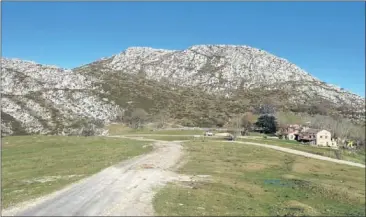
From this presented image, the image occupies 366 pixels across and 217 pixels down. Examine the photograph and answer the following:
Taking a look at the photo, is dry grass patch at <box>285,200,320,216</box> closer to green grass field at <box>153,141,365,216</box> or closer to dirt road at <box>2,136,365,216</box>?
green grass field at <box>153,141,365,216</box>

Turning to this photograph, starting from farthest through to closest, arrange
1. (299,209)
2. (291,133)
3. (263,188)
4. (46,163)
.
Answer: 1. (291,133)
2. (46,163)
3. (263,188)
4. (299,209)

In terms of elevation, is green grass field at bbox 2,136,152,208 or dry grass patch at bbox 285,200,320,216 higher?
green grass field at bbox 2,136,152,208

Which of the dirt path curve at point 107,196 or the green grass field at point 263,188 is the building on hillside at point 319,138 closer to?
the green grass field at point 263,188

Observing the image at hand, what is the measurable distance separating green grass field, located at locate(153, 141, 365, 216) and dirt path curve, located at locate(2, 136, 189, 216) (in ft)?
6.96

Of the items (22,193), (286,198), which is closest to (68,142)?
(22,193)

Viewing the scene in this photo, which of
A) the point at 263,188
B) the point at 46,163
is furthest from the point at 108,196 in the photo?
the point at 46,163

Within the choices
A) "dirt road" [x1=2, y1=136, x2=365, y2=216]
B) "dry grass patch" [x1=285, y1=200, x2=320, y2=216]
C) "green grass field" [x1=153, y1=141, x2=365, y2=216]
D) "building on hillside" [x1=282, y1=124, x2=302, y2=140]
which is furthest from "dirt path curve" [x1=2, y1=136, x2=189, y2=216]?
"building on hillside" [x1=282, y1=124, x2=302, y2=140]

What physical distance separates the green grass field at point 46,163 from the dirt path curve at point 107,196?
2.64 m

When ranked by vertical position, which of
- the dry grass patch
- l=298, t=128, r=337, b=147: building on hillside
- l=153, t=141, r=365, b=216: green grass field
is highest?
l=298, t=128, r=337, b=147: building on hillside

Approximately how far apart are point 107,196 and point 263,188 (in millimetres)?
22680

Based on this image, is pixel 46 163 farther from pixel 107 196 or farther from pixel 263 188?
pixel 263 188

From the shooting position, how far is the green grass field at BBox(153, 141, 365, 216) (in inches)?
1496

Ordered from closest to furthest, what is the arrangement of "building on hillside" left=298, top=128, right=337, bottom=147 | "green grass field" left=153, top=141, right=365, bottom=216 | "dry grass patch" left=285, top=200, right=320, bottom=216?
"green grass field" left=153, top=141, right=365, bottom=216 < "dry grass patch" left=285, top=200, right=320, bottom=216 < "building on hillside" left=298, top=128, right=337, bottom=147

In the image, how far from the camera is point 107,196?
3856 centimetres
